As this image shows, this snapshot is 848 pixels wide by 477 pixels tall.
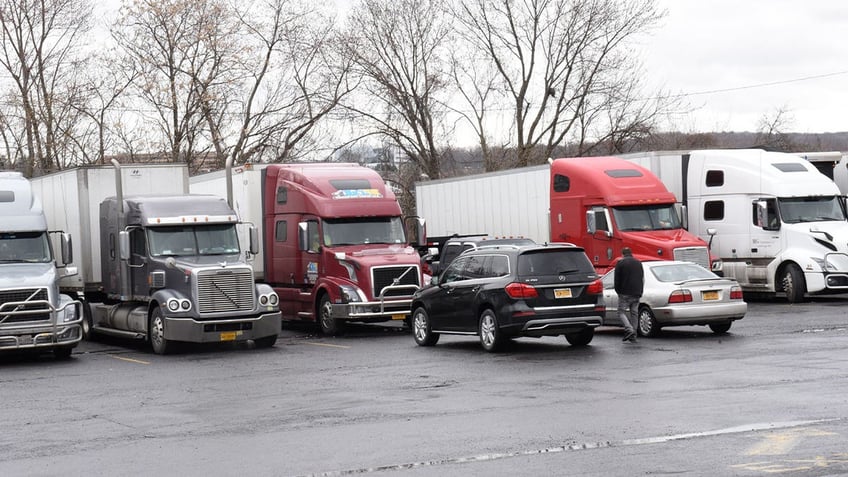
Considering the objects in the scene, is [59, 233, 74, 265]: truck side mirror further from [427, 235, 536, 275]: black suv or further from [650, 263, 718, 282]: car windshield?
[650, 263, 718, 282]: car windshield

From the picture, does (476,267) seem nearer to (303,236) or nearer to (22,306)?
(303,236)

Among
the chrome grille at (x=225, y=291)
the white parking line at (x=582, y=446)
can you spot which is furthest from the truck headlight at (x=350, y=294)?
the white parking line at (x=582, y=446)

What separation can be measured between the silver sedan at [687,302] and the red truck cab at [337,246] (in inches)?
210

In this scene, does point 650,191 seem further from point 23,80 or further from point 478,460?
point 23,80

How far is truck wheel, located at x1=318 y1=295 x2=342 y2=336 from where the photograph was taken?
2517cm

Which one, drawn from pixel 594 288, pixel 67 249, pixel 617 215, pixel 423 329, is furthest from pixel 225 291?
pixel 617 215

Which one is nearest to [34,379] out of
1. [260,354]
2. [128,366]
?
[128,366]

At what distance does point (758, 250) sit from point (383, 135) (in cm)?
2771

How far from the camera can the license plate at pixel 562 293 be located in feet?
64.2

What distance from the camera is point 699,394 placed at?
45.0 ft

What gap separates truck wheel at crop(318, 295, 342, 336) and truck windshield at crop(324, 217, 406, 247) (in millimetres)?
1288

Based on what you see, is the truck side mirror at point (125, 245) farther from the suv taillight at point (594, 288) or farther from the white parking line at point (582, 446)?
the white parking line at point (582, 446)

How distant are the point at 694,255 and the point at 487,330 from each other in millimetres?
10250

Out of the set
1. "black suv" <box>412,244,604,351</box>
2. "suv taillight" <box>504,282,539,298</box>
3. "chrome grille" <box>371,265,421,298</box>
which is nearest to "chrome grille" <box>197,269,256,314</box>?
"chrome grille" <box>371,265,421,298</box>
